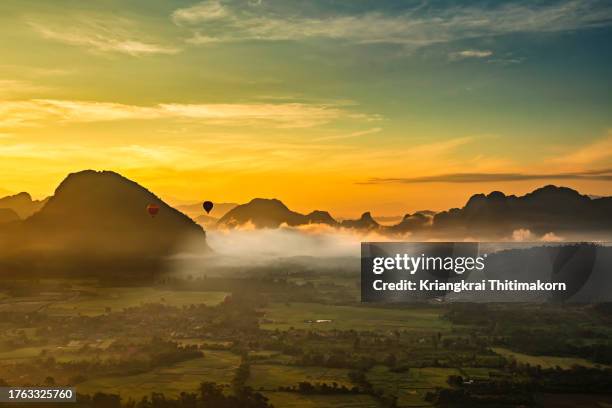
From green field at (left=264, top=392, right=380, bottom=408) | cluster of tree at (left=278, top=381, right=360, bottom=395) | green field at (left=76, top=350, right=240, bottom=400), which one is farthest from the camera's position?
green field at (left=76, top=350, right=240, bottom=400)

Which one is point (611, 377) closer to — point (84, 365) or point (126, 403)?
point (126, 403)

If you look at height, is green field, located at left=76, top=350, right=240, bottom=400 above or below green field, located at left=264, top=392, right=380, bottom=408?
above

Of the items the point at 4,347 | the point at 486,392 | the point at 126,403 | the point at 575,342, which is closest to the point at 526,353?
the point at 575,342

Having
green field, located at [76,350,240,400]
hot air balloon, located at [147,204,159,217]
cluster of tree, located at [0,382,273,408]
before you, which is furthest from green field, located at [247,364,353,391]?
hot air balloon, located at [147,204,159,217]

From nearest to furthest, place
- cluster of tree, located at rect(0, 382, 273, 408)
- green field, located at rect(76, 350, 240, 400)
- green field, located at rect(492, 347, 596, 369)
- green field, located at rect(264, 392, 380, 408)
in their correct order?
cluster of tree, located at rect(0, 382, 273, 408) < green field, located at rect(264, 392, 380, 408) < green field, located at rect(76, 350, 240, 400) < green field, located at rect(492, 347, 596, 369)

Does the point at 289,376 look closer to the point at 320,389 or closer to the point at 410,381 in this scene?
the point at 320,389

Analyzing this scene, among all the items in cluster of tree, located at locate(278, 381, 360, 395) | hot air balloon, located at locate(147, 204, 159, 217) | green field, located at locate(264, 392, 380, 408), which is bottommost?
green field, located at locate(264, 392, 380, 408)

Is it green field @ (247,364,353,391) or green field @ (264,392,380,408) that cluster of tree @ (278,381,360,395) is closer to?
green field @ (264,392,380,408)
